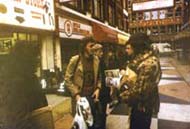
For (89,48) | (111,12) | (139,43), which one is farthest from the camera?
(111,12)

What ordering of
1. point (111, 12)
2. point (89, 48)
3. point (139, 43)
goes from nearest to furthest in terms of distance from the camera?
point (139, 43)
point (89, 48)
point (111, 12)

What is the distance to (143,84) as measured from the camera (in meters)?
1.48

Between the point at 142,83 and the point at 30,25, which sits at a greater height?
A: the point at 30,25

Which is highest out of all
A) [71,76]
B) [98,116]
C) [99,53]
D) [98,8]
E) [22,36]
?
[98,8]

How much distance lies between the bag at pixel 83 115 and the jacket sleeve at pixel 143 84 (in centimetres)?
27

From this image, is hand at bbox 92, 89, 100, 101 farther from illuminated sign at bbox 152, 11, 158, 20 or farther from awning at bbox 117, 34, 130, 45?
illuminated sign at bbox 152, 11, 158, 20

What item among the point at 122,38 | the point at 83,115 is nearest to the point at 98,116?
the point at 83,115

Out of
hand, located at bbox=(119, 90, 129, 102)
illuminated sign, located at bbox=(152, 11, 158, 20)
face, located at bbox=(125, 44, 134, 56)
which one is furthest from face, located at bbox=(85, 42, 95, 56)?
illuminated sign, located at bbox=(152, 11, 158, 20)

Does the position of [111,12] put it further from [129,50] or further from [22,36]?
[22,36]

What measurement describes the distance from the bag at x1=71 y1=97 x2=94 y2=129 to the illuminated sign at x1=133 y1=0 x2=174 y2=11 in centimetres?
74

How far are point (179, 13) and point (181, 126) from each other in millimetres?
796

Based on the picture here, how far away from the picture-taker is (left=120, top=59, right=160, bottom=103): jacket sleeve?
1.46 meters

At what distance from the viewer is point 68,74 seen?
164 cm

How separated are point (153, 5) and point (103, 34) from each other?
396mm
